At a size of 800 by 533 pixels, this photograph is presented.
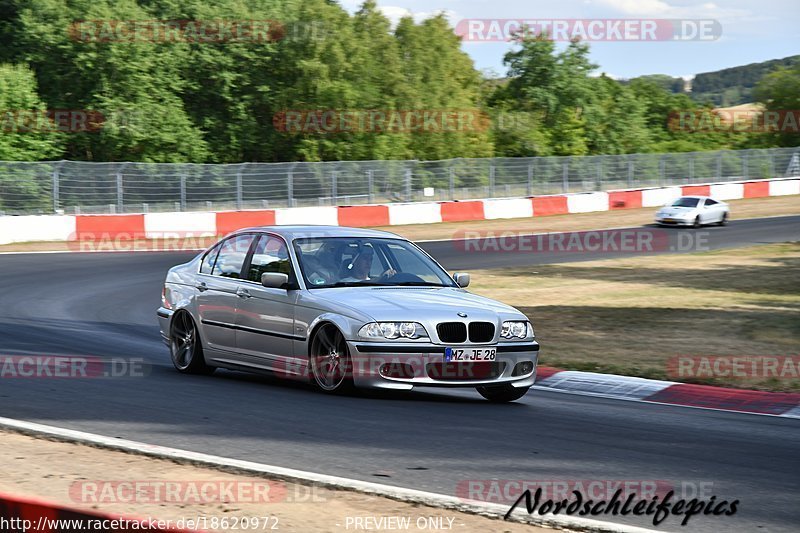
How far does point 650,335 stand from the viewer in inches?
556

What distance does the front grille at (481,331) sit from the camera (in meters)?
8.86

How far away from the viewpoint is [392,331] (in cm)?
868

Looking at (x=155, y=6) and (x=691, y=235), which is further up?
(x=155, y=6)

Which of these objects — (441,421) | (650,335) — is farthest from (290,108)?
(441,421)

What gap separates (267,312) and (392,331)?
1451mm

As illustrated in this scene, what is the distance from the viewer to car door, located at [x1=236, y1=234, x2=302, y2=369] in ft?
30.9

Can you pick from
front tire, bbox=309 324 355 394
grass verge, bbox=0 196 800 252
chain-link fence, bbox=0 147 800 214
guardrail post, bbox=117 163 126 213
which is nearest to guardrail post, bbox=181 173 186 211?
chain-link fence, bbox=0 147 800 214

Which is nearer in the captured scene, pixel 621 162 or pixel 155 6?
pixel 621 162

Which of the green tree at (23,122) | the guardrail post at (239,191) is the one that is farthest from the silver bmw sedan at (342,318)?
the green tree at (23,122)

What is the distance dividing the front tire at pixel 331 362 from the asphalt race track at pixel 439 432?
140mm

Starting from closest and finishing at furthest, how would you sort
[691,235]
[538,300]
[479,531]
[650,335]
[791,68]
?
[479,531] < [650,335] < [538,300] < [691,235] < [791,68]

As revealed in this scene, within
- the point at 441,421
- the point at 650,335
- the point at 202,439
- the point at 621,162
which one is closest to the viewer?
the point at 202,439

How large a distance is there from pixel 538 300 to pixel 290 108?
112 ft

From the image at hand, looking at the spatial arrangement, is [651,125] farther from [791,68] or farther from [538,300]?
[538,300]
